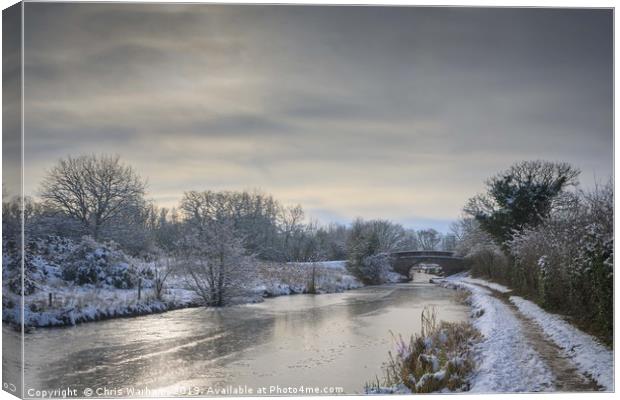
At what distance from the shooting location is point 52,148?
6918mm

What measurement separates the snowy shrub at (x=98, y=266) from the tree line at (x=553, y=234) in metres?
6.41

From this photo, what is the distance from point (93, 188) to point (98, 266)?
2.05 meters

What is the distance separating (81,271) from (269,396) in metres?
5.10

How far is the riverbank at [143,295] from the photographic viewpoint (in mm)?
8281

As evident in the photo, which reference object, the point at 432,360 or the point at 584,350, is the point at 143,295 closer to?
the point at 432,360

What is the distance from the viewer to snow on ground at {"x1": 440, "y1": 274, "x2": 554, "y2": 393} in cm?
620

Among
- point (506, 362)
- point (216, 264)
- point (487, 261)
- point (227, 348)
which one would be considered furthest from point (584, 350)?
point (216, 264)

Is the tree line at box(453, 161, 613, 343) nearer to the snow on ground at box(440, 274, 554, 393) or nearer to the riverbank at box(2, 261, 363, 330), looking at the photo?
the snow on ground at box(440, 274, 554, 393)

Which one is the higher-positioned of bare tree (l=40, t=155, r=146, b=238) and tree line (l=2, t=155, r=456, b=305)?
bare tree (l=40, t=155, r=146, b=238)

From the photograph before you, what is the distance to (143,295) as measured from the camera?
11.3 m

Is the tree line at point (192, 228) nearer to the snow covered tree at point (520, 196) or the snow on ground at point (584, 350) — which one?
the snow covered tree at point (520, 196)

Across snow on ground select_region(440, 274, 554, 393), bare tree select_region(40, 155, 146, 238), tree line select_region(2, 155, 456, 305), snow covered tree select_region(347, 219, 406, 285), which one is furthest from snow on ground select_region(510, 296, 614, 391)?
bare tree select_region(40, 155, 146, 238)

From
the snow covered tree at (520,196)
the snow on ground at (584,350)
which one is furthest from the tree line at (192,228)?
the snow on ground at (584,350)

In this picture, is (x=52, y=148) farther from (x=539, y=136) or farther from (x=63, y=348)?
(x=539, y=136)
